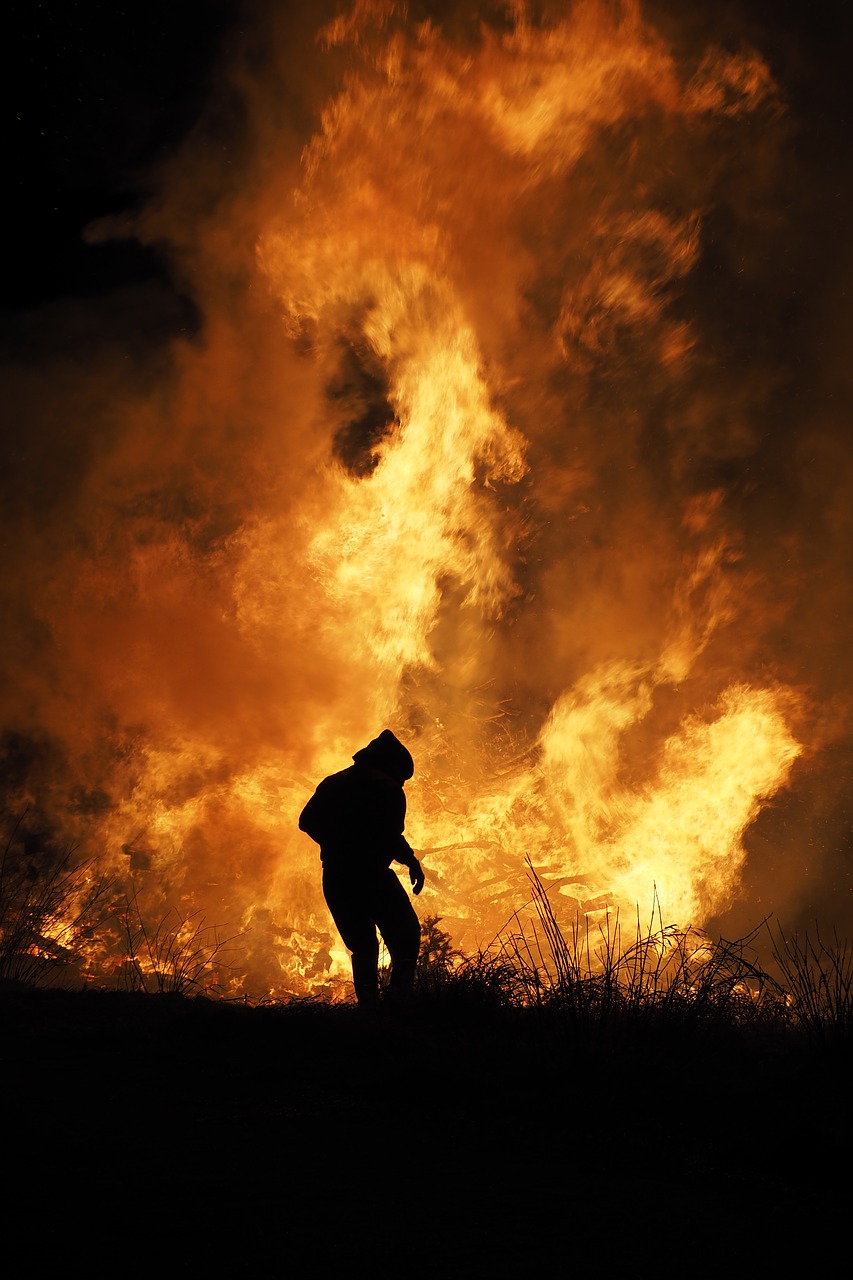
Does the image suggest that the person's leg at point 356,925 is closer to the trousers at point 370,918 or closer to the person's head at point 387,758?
the trousers at point 370,918

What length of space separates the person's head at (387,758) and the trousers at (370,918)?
93 cm

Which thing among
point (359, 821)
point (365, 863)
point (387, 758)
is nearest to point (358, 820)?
point (359, 821)

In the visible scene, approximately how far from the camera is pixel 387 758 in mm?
6898

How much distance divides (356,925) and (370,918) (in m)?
0.13

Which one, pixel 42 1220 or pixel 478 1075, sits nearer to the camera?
pixel 42 1220

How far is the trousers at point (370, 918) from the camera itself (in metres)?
6.04

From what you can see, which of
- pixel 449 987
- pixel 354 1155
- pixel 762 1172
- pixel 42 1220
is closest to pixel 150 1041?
pixel 449 987

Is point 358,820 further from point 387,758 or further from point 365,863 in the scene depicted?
point 387,758

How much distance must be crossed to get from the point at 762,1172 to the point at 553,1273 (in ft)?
3.21

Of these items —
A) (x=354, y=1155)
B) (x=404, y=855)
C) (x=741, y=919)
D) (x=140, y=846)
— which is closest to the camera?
(x=354, y=1155)

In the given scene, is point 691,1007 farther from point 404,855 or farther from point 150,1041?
point 404,855

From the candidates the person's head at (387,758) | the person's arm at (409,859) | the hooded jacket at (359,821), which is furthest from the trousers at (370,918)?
the person's head at (387,758)

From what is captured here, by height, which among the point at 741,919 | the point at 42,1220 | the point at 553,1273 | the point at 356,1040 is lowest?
the point at 553,1273

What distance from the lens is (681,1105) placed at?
2635 mm
